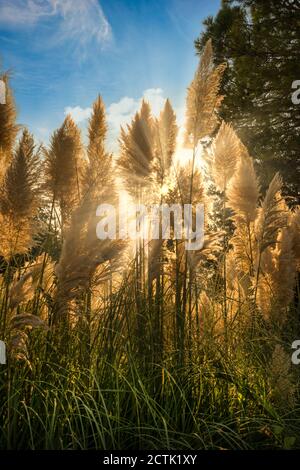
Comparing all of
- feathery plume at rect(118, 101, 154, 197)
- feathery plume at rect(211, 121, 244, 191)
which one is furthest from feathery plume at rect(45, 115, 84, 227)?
feathery plume at rect(211, 121, 244, 191)

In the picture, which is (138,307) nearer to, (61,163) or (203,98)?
(61,163)

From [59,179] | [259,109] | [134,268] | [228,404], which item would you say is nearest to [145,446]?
[228,404]

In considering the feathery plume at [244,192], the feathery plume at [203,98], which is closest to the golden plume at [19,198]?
the feathery plume at [203,98]

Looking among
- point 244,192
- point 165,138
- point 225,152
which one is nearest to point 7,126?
point 165,138

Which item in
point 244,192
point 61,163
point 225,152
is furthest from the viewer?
point 225,152

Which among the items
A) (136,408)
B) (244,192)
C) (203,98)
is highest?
(203,98)

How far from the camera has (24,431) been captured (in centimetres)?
232

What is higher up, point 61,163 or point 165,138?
point 165,138

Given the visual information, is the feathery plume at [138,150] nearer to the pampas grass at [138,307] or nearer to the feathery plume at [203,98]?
the pampas grass at [138,307]

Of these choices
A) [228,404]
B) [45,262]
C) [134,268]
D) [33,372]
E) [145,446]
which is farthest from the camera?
[134,268]

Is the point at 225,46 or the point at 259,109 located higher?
the point at 225,46

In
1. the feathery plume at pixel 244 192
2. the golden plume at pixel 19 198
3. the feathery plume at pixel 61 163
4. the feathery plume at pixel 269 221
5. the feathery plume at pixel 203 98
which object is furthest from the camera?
the feathery plume at pixel 244 192
